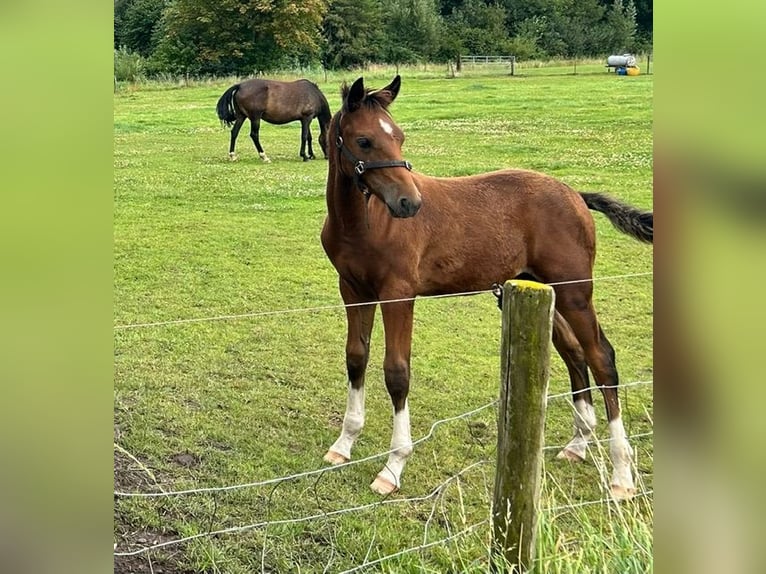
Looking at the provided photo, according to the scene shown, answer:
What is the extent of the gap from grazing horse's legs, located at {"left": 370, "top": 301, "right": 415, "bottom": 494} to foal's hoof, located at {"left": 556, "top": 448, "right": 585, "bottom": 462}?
63cm

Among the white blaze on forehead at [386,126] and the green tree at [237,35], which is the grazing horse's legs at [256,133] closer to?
the green tree at [237,35]

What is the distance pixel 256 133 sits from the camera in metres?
3.19

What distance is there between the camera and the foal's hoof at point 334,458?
9.79 feet

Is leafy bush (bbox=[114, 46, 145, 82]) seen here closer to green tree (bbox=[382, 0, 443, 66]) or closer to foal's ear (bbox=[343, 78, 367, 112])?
foal's ear (bbox=[343, 78, 367, 112])

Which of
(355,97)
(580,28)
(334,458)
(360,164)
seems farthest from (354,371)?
(580,28)

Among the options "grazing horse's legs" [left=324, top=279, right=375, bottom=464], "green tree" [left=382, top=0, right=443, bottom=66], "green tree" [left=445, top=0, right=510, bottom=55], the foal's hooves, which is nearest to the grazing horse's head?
"green tree" [left=382, top=0, right=443, bottom=66]

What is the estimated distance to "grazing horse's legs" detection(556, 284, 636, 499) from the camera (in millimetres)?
2930

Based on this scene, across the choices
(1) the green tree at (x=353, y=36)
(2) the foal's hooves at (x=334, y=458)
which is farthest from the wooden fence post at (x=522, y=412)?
(1) the green tree at (x=353, y=36)

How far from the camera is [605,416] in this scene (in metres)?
3.29

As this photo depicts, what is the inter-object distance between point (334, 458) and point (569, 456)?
0.94 m

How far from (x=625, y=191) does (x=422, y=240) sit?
94 centimetres

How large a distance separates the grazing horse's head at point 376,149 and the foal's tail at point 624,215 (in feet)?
2.89

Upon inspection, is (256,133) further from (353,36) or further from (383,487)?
(383,487)
